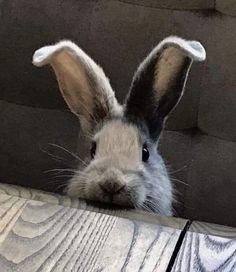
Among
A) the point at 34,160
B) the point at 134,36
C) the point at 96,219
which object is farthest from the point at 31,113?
the point at 96,219

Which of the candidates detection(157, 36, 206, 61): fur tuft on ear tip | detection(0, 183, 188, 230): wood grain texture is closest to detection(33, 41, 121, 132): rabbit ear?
detection(157, 36, 206, 61): fur tuft on ear tip

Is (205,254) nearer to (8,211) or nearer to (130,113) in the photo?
(8,211)

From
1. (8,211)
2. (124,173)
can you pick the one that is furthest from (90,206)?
(124,173)

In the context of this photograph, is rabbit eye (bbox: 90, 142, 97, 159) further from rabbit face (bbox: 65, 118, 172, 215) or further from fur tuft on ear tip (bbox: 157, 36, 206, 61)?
fur tuft on ear tip (bbox: 157, 36, 206, 61)

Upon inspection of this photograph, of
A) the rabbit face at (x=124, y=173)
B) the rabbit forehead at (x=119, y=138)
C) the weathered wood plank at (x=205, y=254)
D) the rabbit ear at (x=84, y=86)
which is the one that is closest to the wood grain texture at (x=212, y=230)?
the weathered wood plank at (x=205, y=254)

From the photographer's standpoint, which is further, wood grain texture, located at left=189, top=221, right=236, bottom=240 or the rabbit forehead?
the rabbit forehead

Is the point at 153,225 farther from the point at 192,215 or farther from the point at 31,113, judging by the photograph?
the point at 31,113
